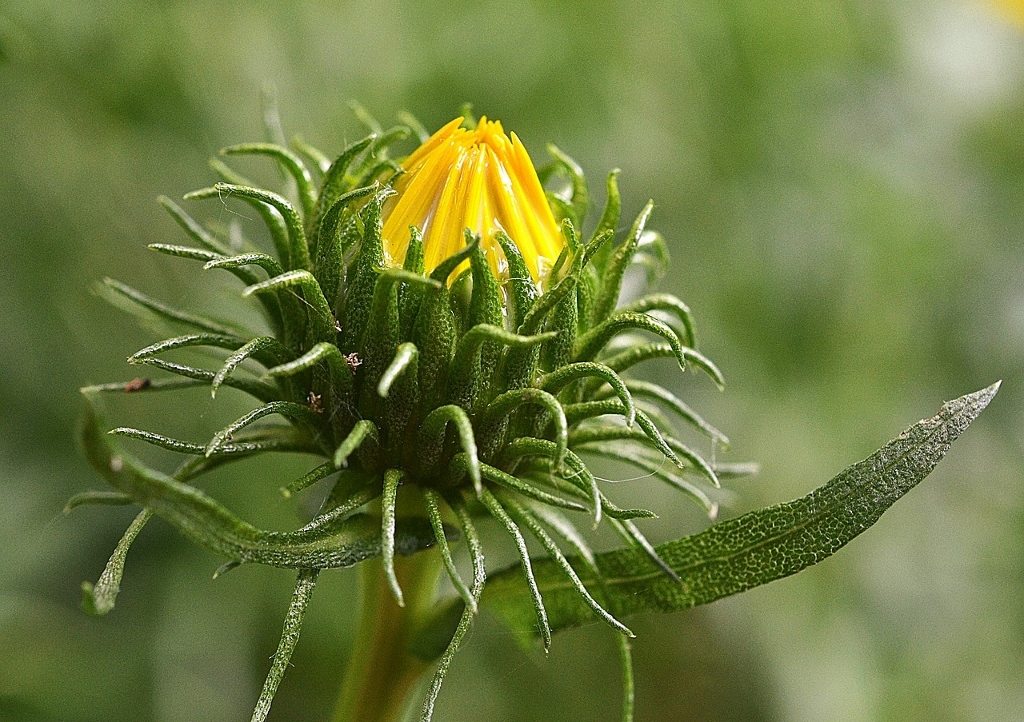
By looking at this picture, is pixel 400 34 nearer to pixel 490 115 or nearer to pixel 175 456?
pixel 490 115

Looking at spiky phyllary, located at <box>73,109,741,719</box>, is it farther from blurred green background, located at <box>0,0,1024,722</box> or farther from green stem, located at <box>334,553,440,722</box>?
blurred green background, located at <box>0,0,1024,722</box>

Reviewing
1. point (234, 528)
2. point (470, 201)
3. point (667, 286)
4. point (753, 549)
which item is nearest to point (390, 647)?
point (234, 528)

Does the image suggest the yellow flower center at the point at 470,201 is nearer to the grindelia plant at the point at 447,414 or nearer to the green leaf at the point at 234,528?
the grindelia plant at the point at 447,414

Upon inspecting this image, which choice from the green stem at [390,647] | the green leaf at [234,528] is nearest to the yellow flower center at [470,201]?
the green leaf at [234,528]

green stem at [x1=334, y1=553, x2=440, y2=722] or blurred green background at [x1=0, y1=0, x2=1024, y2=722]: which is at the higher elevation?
blurred green background at [x1=0, y1=0, x2=1024, y2=722]

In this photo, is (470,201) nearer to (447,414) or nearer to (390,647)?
(447,414)

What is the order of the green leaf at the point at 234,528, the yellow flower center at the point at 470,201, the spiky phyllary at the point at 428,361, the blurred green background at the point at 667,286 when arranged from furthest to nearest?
1. the blurred green background at the point at 667,286
2. the yellow flower center at the point at 470,201
3. the spiky phyllary at the point at 428,361
4. the green leaf at the point at 234,528

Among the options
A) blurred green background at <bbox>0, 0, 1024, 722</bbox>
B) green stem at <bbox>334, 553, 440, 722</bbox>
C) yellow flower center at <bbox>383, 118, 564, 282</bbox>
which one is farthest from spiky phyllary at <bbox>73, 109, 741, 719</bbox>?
blurred green background at <bbox>0, 0, 1024, 722</bbox>
